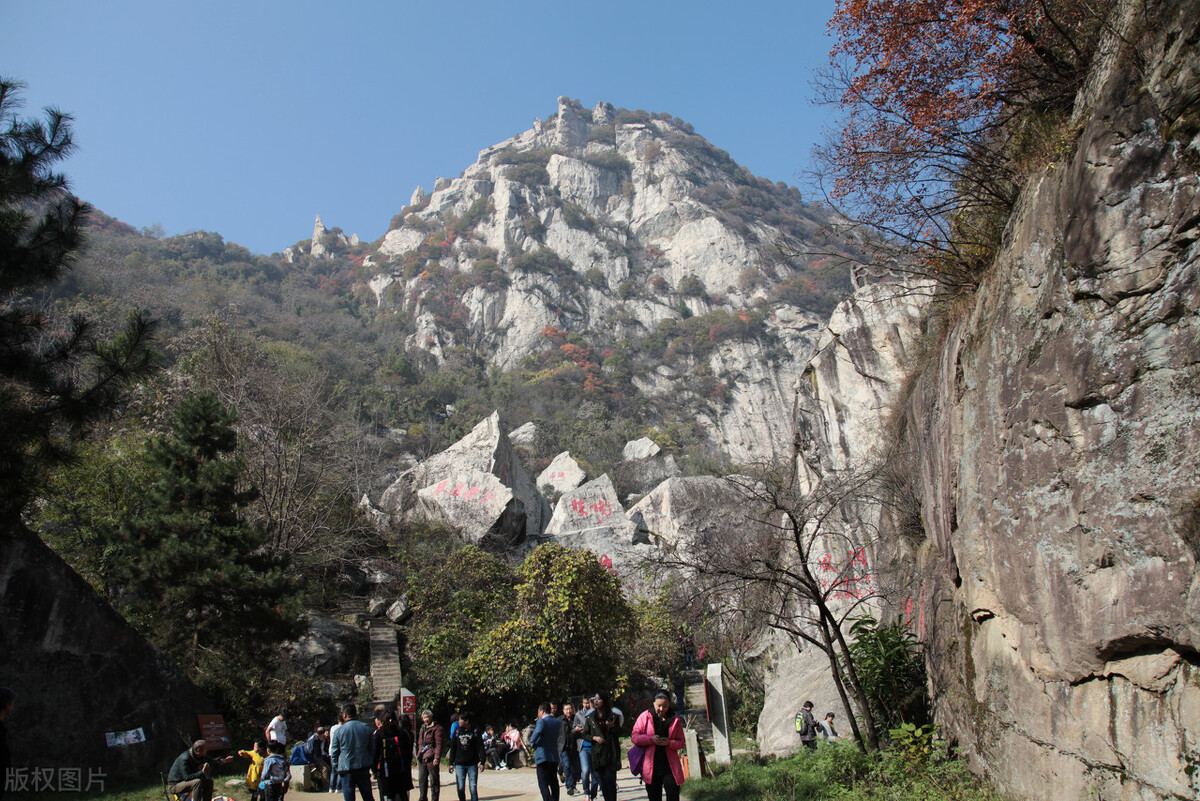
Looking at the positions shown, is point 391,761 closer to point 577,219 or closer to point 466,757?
point 466,757

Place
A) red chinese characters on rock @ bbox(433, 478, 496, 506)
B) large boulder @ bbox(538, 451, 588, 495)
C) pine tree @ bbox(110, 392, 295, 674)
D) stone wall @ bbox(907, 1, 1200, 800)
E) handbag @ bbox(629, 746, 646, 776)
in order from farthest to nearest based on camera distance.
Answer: large boulder @ bbox(538, 451, 588, 495)
red chinese characters on rock @ bbox(433, 478, 496, 506)
pine tree @ bbox(110, 392, 295, 674)
handbag @ bbox(629, 746, 646, 776)
stone wall @ bbox(907, 1, 1200, 800)

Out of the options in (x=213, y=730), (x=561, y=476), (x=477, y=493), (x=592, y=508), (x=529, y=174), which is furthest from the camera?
(x=529, y=174)

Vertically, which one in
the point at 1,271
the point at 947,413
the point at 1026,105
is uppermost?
the point at 1026,105

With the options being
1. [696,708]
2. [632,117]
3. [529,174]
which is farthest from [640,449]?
[632,117]

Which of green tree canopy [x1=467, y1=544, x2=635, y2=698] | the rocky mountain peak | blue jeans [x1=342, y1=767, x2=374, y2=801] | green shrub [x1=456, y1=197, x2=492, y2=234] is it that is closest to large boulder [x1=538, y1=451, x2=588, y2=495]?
green tree canopy [x1=467, y1=544, x2=635, y2=698]

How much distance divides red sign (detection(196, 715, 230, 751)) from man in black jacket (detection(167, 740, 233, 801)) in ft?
12.2

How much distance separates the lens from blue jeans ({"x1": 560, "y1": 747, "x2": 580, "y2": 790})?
296 inches

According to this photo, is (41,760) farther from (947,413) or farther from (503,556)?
(503,556)

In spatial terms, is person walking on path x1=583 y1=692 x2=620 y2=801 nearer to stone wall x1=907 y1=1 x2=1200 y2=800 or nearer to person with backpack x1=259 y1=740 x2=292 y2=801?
stone wall x1=907 y1=1 x2=1200 y2=800

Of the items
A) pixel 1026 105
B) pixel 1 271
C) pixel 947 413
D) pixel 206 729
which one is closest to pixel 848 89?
pixel 1026 105

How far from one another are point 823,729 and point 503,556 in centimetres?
1553

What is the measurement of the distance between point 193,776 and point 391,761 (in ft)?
5.26

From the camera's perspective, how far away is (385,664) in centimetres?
1611

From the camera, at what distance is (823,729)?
31.1 ft
